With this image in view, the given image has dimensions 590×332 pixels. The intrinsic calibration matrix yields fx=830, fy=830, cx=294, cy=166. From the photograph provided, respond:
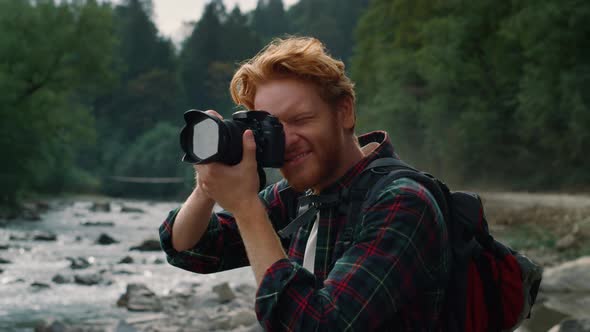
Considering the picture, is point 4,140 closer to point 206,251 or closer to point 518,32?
point 518,32

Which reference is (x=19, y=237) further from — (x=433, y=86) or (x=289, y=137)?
(x=433, y=86)

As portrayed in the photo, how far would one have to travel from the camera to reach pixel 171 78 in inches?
2516

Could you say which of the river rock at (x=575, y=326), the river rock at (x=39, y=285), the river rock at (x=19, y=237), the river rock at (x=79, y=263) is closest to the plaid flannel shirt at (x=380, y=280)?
the river rock at (x=575, y=326)

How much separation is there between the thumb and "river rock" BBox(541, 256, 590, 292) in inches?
308

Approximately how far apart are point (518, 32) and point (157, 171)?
35.1 metres

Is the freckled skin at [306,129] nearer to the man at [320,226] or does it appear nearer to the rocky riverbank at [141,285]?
the man at [320,226]

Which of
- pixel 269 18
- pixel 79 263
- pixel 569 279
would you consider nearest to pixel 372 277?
pixel 569 279

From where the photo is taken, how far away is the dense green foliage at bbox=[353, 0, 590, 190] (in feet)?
74.1

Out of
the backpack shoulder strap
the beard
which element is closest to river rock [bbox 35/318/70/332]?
the beard

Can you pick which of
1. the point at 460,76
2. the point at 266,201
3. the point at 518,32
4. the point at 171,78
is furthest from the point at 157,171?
the point at 266,201

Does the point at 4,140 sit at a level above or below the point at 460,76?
below

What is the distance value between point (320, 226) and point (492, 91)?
2796 centimetres

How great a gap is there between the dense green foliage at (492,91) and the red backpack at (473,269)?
21.3 meters

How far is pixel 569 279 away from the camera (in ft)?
29.4
